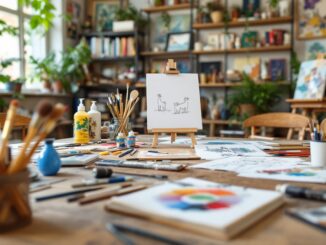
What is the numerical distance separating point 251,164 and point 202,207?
56cm

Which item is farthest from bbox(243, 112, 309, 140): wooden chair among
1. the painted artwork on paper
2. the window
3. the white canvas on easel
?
the window

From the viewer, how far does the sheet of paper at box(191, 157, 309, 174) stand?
110 cm

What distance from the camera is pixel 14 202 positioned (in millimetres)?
606

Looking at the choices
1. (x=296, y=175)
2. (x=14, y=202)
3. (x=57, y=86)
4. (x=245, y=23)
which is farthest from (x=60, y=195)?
(x=245, y=23)

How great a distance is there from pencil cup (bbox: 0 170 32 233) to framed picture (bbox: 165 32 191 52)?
423 cm

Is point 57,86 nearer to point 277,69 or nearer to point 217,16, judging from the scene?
point 217,16

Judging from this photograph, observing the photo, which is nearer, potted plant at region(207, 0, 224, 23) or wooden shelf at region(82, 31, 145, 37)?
potted plant at region(207, 0, 224, 23)

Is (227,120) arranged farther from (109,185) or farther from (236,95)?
(109,185)

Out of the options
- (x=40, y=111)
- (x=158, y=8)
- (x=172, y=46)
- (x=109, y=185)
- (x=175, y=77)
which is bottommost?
(x=109, y=185)

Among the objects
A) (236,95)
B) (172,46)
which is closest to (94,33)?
(172,46)

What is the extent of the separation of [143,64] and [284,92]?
1.94 metres

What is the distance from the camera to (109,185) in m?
0.88

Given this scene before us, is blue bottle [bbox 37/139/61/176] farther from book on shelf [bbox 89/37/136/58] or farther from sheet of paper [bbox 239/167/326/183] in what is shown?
book on shelf [bbox 89/37/136/58]

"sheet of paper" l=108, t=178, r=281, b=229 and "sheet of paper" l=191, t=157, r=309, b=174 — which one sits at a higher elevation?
"sheet of paper" l=191, t=157, r=309, b=174
